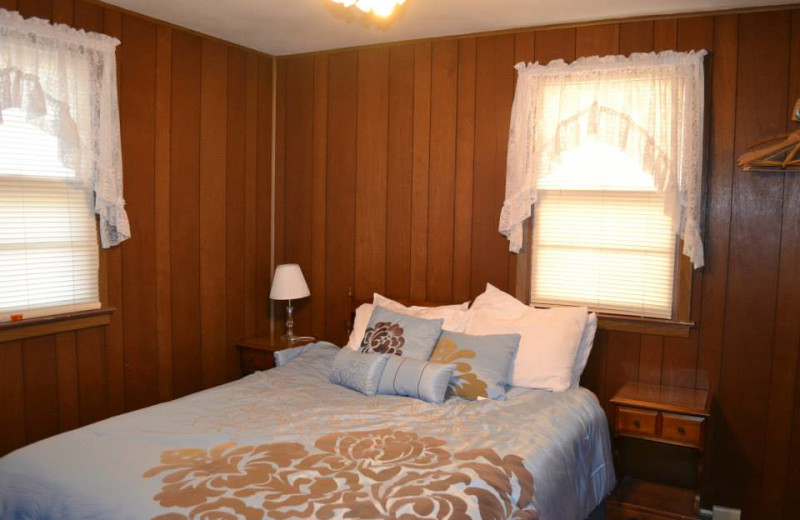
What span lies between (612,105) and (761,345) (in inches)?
55.8

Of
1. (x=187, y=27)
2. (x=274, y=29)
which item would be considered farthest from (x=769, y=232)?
(x=187, y=27)

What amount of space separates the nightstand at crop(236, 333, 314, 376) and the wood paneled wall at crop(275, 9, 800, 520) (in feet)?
1.11

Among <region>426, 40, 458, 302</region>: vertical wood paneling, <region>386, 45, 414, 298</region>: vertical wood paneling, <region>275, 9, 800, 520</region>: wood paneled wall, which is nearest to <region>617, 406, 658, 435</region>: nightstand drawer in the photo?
<region>275, 9, 800, 520</region>: wood paneled wall

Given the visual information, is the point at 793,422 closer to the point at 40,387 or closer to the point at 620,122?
the point at 620,122

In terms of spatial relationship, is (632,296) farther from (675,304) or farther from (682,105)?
(682,105)

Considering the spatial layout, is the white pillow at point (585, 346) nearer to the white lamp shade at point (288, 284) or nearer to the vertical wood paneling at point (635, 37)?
the vertical wood paneling at point (635, 37)

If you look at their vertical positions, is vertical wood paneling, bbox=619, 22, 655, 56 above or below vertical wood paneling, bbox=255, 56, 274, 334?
above

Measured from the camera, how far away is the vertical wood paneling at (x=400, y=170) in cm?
411

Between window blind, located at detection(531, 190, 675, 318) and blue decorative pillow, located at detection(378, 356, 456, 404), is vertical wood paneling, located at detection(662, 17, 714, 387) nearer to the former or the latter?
window blind, located at detection(531, 190, 675, 318)

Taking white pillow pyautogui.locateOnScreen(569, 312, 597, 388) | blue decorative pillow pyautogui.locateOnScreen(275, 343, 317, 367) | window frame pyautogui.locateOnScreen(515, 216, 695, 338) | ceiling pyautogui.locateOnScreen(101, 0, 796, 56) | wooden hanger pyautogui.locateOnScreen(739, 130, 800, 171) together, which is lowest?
blue decorative pillow pyautogui.locateOnScreen(275, 343, 317, 367)

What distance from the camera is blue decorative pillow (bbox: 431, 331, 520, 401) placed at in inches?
124

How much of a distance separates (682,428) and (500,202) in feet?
5.04

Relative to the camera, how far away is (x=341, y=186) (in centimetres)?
437

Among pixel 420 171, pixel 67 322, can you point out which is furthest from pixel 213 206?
pixel 420 171
